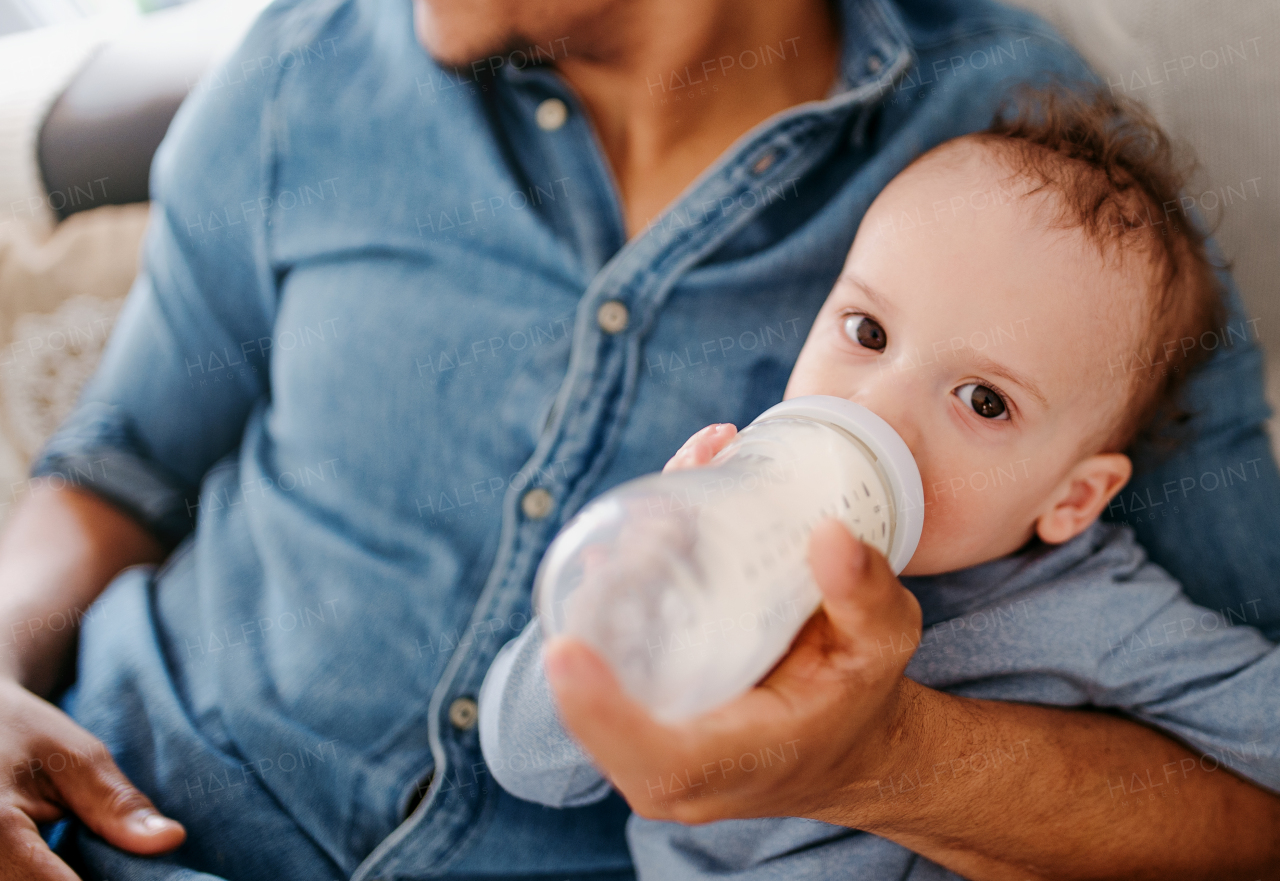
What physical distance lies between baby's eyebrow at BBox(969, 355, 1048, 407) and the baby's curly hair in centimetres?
12

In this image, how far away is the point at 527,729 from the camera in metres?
0.77

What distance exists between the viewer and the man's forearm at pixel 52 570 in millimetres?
928

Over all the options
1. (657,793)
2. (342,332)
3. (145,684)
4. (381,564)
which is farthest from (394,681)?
(657,793)

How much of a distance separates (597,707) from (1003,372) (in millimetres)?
462

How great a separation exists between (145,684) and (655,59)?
3.00 ft

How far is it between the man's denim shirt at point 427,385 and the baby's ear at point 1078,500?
12 centimetres

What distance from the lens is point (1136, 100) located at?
0.99m

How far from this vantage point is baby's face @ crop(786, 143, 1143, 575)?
0.67 metres

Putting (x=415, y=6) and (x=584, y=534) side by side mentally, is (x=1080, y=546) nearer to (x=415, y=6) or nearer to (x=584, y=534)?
(x=584, y=534)

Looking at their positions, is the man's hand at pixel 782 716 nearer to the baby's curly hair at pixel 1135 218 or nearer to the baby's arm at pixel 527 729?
the baby's arm at pixel 527 729

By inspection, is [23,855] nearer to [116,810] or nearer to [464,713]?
[116,810]

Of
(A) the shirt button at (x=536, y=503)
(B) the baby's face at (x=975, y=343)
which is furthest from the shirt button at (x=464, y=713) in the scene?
(B) the baby's face at (x=975, y=343)

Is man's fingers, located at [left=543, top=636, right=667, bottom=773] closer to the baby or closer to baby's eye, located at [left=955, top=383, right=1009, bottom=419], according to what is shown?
the baby

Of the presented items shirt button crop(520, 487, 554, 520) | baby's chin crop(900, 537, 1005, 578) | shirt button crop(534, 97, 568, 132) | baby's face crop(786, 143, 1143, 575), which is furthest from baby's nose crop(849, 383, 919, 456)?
shirt button crop(534, 97, 568, 132)
